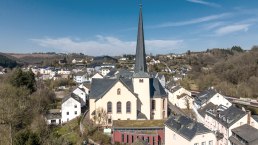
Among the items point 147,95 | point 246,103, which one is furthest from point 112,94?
point 246,103

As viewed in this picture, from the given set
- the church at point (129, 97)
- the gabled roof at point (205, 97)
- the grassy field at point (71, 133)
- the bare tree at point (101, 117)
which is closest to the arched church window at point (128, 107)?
the church at point (129, 97)

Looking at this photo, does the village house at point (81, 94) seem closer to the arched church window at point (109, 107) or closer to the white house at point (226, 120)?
the arched church window at point (109, 107)

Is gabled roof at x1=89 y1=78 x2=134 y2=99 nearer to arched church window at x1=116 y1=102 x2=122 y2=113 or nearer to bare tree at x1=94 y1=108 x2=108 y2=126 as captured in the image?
bare tree at x1=94 y1=108 x2=108 y2=126

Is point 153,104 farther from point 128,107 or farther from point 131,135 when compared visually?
point 131,135

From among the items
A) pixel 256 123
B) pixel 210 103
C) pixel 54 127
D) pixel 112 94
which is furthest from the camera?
pixel 210 103

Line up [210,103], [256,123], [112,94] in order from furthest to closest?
[210,103] → [112,94] → [256,123]

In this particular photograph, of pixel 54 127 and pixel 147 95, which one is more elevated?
pixel 147 95

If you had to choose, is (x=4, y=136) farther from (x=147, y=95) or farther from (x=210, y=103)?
(x=210, y=103)

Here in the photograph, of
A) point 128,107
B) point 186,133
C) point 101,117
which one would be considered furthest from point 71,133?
point 186,133
